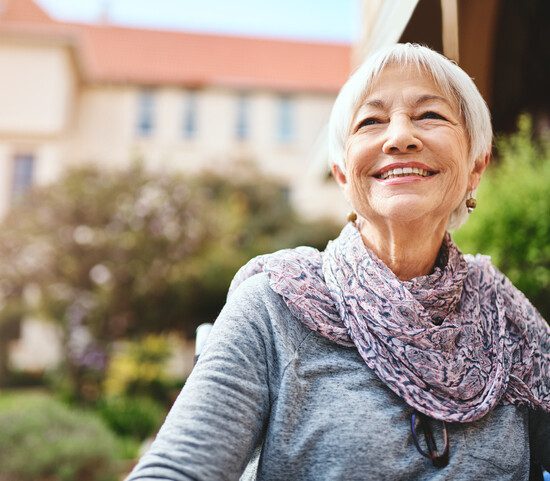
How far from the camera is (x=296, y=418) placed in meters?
1.16

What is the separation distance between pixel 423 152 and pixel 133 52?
24151mm

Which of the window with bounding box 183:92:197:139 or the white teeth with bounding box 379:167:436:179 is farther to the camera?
the window with bounding box 183:92:197:139

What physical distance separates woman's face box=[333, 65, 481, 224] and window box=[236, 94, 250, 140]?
20836 mm

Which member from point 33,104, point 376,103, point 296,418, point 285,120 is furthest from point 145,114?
point 296,418

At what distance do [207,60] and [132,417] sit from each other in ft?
60.5

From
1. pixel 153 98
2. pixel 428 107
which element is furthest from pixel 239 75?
pixel 428 107

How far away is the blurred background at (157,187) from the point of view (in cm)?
331

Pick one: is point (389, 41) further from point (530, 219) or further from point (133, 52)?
point (133, 52)

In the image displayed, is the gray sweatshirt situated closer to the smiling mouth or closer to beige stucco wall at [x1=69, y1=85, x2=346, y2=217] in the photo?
the smiling mouth

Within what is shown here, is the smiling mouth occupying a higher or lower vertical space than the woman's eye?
lower

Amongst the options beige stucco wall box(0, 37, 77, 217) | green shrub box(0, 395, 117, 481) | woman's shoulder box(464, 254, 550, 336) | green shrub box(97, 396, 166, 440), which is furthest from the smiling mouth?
beige stucco wall box(0, 37, 77, 217)

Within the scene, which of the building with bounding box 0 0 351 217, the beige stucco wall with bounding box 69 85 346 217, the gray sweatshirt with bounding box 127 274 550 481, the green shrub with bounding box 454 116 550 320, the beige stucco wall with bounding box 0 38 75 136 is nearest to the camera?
the gray sweatshirt with bounding box 127 274 550 481

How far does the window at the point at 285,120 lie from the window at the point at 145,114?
4.65 metres

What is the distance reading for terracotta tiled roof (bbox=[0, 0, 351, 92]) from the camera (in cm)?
2208
